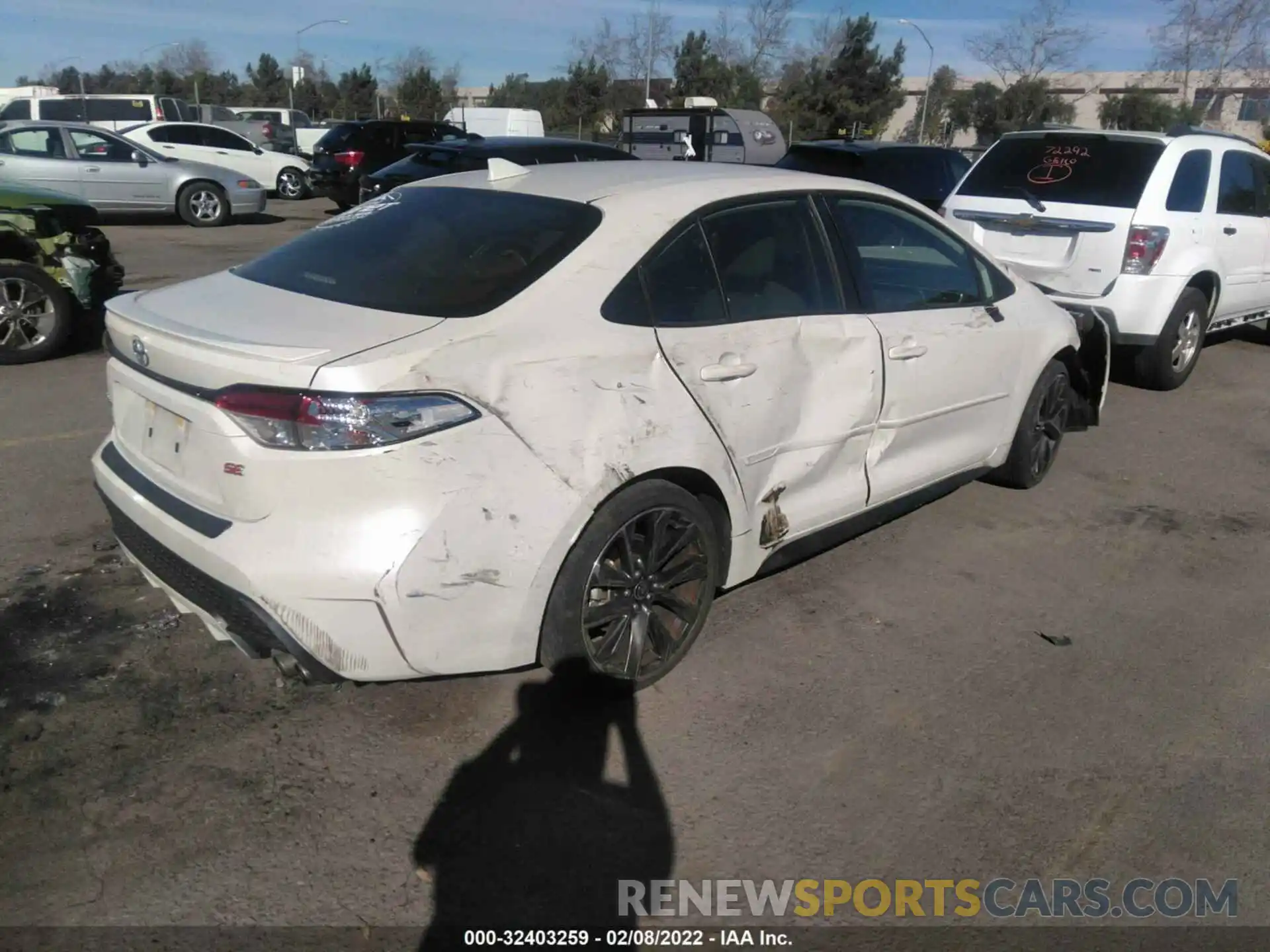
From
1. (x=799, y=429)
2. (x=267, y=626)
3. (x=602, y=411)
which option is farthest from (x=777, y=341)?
(x=267, y=626)

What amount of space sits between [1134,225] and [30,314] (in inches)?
299

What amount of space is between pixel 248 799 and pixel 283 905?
43cm

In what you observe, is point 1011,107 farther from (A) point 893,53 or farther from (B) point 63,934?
(B) point 63,934

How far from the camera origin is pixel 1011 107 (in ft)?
159

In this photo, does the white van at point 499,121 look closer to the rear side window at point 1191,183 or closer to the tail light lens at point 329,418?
the rear side window at point 1191,183

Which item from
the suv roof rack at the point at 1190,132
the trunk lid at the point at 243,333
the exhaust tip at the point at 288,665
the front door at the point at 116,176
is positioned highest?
the suv roof rack at the point at 1190,132

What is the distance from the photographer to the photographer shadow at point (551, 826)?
255 centimetres

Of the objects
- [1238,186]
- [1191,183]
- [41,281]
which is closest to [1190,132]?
[1191,183]

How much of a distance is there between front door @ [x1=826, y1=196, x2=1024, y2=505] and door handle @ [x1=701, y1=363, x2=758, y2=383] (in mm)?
809

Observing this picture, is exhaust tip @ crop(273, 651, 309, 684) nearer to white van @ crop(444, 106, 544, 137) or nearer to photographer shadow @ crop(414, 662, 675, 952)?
photographer shadow @ crop(414, 662, 675, 952)

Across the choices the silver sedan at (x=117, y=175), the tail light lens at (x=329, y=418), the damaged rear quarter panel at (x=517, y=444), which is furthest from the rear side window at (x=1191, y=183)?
the silver sedan at (x=117, y=175)

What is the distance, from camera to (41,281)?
723cm

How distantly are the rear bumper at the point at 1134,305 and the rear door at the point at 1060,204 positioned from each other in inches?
2.9

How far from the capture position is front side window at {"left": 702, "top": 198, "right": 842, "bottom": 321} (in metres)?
3.56
